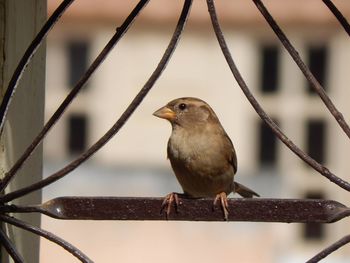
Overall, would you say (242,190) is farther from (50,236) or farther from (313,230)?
(313,230)

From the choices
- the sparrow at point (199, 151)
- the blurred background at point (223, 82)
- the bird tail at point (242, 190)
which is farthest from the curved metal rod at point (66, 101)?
the blurred background at point (223, 82)

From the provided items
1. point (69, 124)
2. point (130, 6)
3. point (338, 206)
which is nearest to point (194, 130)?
point (338, 206)

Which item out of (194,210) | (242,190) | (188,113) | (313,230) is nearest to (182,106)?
(188,113)

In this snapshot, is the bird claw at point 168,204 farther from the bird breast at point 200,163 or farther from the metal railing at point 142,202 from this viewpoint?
the bird breast at point 200,163

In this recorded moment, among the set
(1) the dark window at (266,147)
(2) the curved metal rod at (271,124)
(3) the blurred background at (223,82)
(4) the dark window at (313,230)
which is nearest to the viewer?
(2) the curved metal rod at (271,124)

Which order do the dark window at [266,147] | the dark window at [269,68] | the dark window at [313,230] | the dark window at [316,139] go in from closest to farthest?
the dark window at [313,230] → the dark window at [316,139] → the dark window at [266,147] → the dark window at [269,68]

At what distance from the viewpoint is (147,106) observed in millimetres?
15195

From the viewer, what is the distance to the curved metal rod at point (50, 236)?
8.89ft

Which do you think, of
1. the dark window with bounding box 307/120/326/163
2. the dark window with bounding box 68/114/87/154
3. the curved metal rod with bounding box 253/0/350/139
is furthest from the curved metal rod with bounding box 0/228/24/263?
the dark window with bounding box 68/114/87/154

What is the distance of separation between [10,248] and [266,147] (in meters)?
13.8

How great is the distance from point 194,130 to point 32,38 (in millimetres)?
1910

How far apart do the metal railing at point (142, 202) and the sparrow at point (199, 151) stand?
5.85 ft

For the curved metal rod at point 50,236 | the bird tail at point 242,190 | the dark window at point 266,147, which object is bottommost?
the dark window at point 266,147

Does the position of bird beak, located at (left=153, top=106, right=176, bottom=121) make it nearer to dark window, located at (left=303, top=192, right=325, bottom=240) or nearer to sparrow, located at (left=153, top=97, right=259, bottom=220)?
sparrow, located at (left=153, top=97, right=259, bottom=220)
